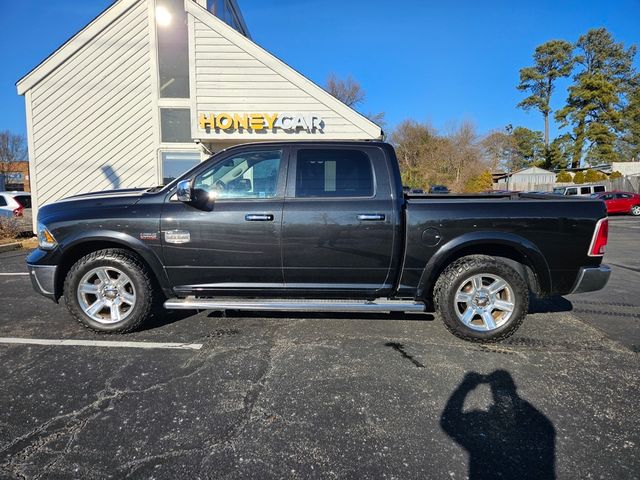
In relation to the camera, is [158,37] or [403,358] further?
[158,37]

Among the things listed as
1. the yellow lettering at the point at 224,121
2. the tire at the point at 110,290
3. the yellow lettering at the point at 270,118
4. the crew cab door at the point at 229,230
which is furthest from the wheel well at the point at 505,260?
the yellow lettering at the point at 224,121

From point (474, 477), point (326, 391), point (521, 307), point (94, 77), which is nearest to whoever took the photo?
point (474, 477)

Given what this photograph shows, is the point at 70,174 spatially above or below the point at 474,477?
above

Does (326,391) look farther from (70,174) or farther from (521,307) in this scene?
(70,174)

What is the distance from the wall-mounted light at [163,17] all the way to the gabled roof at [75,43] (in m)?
0.61

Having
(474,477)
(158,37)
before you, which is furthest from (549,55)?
(474,477)

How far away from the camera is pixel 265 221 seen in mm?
3672

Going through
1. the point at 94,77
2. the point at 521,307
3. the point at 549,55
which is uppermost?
the point at 549,55

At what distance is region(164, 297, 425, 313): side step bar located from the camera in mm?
3586

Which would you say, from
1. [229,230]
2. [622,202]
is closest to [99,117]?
[229,230]

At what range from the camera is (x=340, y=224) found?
3643 mm

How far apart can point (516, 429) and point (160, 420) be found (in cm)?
Result: 231

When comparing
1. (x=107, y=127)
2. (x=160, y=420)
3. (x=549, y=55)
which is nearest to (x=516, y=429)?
(x=160, y=420)

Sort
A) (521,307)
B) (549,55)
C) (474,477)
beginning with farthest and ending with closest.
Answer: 1. (549,55)
2. (521,307)
3. (474,477)
